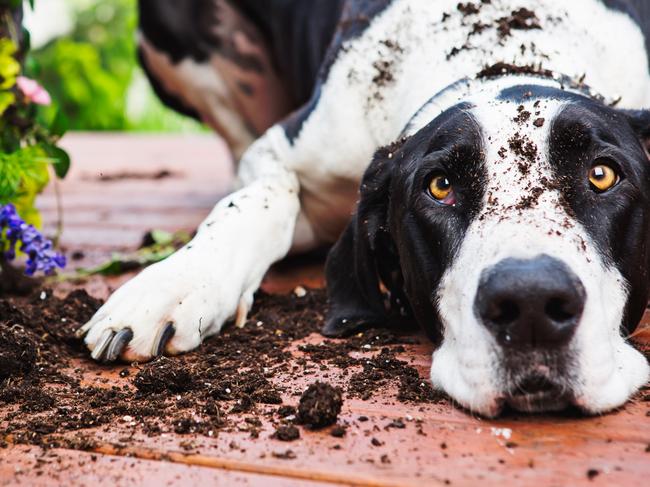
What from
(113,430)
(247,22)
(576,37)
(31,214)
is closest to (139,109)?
(247,22)

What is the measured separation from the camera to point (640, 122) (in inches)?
93.4

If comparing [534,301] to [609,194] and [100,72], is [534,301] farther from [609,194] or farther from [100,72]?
[100,72]

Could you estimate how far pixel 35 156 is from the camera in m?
2.94

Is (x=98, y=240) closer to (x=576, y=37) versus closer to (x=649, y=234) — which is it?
(x=576, y=37)

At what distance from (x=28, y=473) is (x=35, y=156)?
1536 mm

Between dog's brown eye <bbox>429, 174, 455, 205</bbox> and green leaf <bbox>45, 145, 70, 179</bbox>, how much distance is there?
4.56ft

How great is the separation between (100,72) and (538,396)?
841cm

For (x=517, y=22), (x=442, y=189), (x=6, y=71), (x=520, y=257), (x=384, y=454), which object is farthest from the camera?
(x=6, y=71)

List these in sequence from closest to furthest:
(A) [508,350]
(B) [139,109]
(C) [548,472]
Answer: (C) [548,472] < (A) [508,350] < (B) [139,109]

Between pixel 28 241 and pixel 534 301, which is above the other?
pixel 534 301

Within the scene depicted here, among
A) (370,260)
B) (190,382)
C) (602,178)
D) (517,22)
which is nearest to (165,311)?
(190,382)

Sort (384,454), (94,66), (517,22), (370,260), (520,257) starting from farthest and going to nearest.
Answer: (94,66) → (517,22) → (370,260) → (520,257) → (384,454)

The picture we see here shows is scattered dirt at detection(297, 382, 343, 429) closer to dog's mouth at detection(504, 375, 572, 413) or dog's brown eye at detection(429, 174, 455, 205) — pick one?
dog's mouth at detection(504, 375, 572, 413)

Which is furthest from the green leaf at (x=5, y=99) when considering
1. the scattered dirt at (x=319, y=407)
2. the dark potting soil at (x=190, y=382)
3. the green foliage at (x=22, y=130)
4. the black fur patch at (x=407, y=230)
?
the scattered dirt at (x=319, y=407)
